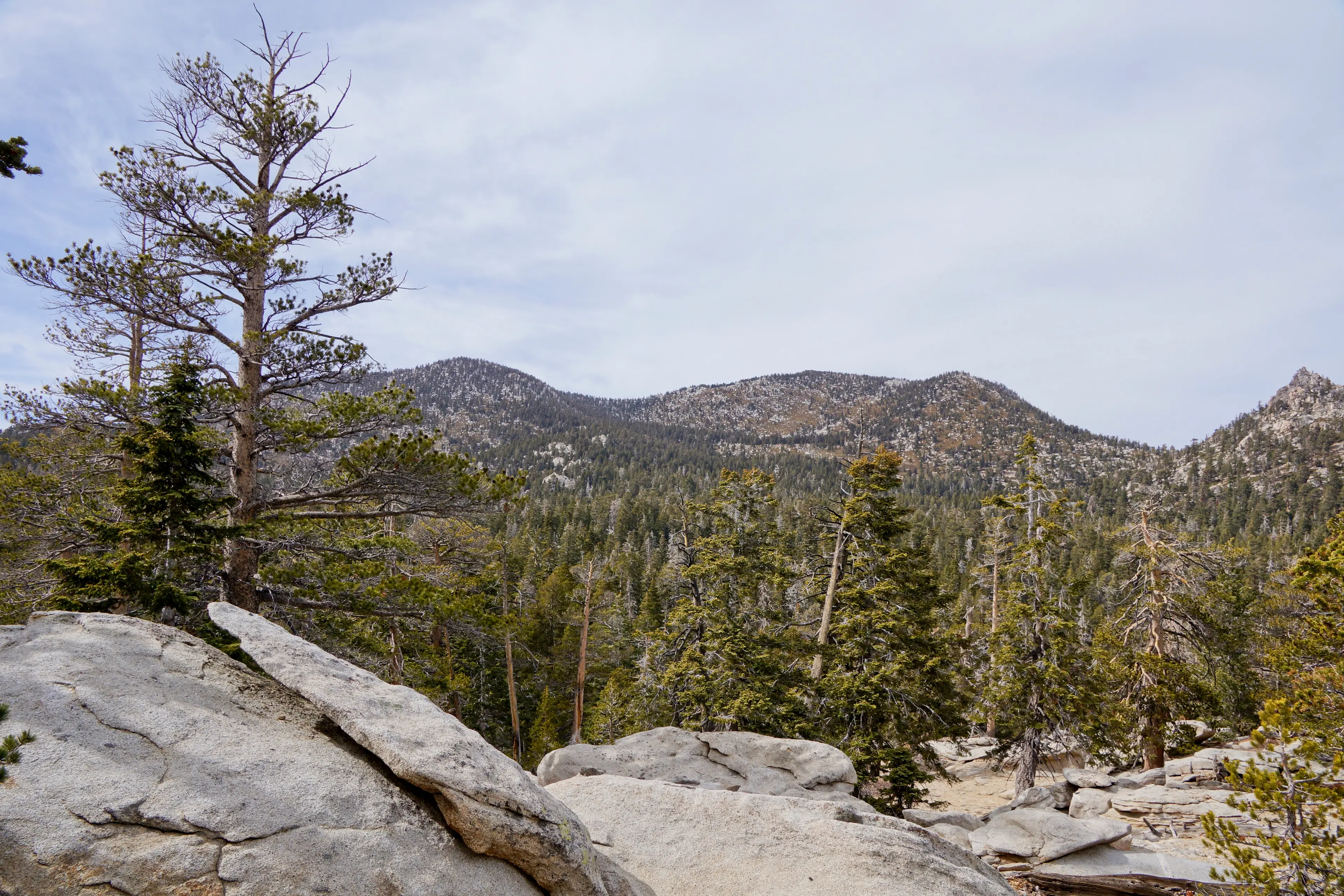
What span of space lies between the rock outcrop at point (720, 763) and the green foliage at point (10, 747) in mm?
10842

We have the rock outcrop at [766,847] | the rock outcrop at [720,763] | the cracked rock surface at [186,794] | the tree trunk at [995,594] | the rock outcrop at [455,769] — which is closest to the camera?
the cracked rock surface at [186,794]

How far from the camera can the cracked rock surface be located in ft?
15.3

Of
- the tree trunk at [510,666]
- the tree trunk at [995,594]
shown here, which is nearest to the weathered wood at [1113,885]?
the tree trunk at [995,594]

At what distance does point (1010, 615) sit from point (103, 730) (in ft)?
68.8

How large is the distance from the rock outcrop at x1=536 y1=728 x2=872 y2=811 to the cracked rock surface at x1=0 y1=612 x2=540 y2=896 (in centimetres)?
916

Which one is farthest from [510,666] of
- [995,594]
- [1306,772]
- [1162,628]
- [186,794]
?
[1306,772]

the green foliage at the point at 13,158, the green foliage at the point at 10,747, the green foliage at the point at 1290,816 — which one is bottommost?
the green foliage at the point at 1290,816

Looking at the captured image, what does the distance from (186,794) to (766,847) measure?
7101 millimetres

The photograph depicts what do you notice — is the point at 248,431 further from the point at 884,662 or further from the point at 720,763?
the point at 884,662

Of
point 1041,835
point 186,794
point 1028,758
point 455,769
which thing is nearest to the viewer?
point 186,794

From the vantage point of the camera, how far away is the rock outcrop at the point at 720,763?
585 inches

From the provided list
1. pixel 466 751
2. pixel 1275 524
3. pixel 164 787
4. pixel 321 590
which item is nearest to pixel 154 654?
pixel 164 787

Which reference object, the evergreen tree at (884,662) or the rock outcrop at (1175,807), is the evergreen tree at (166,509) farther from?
the rock outcrop at (1175,807)

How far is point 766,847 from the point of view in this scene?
29.1 feet
